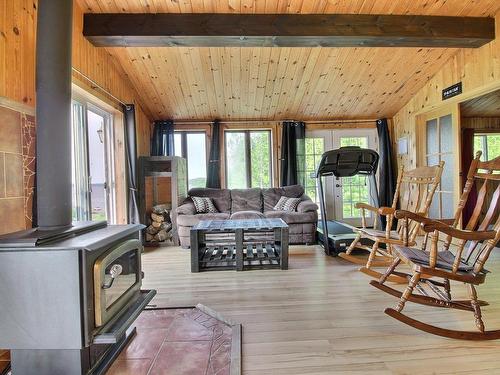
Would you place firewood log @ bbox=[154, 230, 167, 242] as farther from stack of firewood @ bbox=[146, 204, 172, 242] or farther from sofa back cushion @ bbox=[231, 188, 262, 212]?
sofa back cushion @ bbox=[231, 188, 262, 212]

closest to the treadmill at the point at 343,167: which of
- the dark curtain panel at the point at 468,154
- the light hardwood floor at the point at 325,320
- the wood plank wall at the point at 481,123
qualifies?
the light hardwood floor at the point at 325,320

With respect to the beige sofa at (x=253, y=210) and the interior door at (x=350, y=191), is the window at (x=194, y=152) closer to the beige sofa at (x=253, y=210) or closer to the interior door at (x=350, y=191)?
the beige sofa at (x=253, y=210)

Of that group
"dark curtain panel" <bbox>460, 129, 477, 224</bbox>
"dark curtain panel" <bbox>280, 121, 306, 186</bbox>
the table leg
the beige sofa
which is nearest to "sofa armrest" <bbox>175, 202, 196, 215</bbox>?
the beige sofa

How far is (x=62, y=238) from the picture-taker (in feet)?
4.80

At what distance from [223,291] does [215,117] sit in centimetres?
365

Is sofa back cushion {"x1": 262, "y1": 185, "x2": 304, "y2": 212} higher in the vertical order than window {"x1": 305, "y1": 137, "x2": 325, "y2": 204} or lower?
lower

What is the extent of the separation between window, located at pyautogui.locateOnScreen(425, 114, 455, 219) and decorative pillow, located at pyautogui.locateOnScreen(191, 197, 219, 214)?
3654 millimetres

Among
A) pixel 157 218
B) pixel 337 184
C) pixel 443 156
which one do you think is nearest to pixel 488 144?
pixel 443 156

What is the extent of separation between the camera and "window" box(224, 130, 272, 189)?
18.9ft

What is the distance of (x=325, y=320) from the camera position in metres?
2.15

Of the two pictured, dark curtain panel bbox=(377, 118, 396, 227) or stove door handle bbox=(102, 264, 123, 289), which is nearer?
stove door handle bbox=(102, 264, 123, 289)

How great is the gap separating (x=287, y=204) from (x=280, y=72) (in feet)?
6.90

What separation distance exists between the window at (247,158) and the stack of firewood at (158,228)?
1.45 meters

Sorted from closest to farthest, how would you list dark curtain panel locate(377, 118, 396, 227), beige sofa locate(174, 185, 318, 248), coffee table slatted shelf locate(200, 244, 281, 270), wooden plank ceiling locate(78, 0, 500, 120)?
wooden plank ceiling locate(78, 0, 500, 120), coffee table slatted shelf locate(200, 244, 281, 270), beige sofa locate(174, 185, 318, 248), dark curtain panel locate(377, 118, 396, 227)
